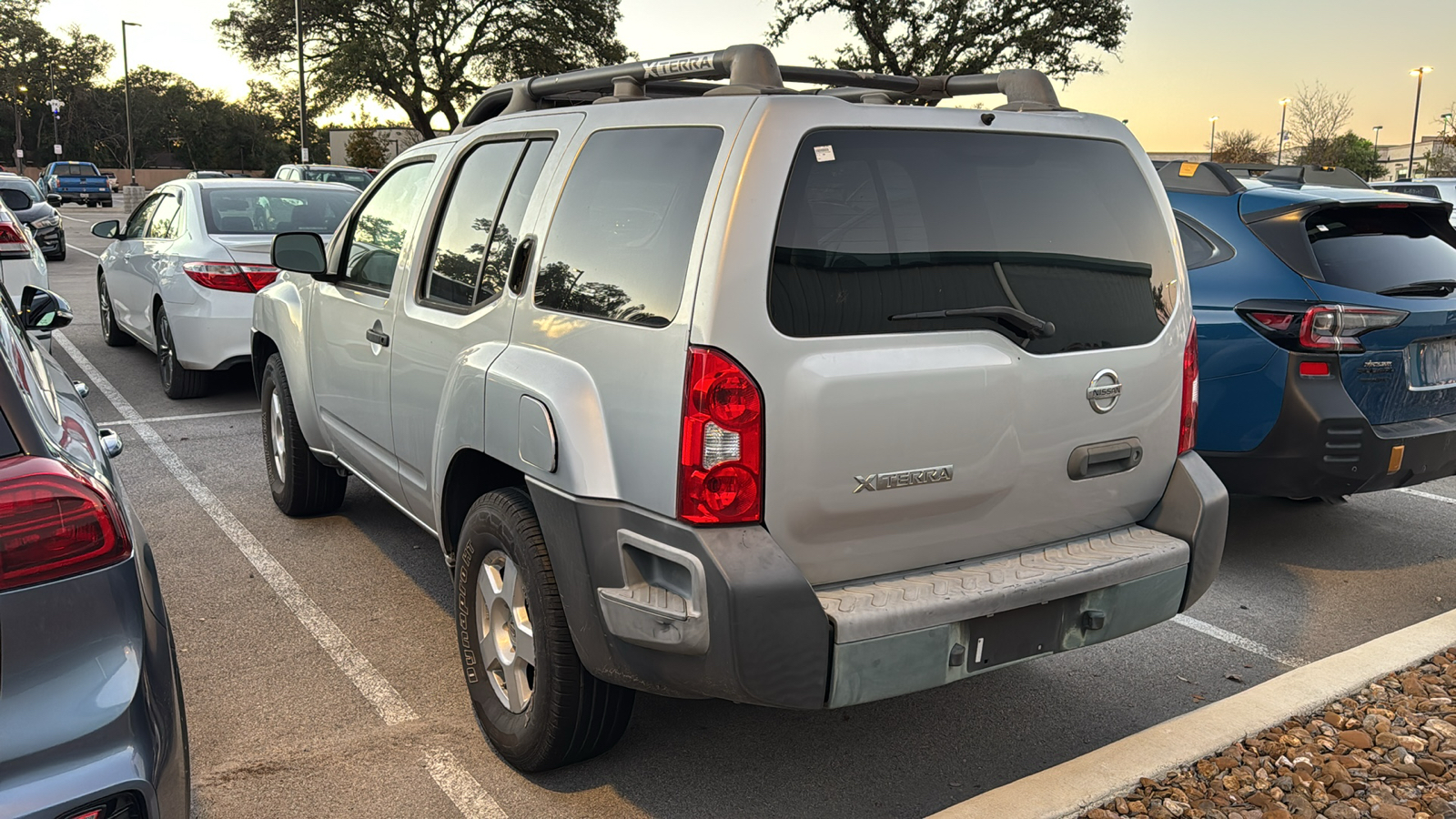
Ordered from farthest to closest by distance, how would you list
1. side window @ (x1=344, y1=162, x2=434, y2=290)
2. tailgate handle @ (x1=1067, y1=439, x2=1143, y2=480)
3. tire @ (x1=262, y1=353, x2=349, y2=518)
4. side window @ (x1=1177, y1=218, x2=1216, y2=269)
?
Result: tire @ (x1=262, y1=353, x2=349, y2=518)
side window @ (x1=1177, y1=218, x2=1216, y2=269)
side window @ (x1=344, y1=162, x2=434, y2=290)
tailgate handle @ (x1=1067, y1=439, x2=1143, y2=480)

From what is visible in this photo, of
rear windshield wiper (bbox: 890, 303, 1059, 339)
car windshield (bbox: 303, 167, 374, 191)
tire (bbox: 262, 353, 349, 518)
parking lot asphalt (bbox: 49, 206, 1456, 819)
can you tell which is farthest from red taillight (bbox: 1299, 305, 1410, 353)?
car windshield (bbox: 303, 167, 374, 191)

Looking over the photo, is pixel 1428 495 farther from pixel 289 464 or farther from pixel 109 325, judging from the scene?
pixel 109 325

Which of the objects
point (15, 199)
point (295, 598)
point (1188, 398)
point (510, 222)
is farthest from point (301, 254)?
point (15, 199)

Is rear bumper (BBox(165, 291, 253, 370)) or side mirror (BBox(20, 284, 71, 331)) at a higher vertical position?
side mirror (BBox(20, 284, 71, 331))

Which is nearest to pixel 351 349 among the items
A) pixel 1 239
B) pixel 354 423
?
pixel 354 423

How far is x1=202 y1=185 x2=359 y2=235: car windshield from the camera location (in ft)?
27.7

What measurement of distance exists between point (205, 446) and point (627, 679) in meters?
5.38

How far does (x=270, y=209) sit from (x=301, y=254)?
173 inches

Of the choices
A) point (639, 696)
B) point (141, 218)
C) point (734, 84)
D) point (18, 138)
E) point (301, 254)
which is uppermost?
point (18, 138)

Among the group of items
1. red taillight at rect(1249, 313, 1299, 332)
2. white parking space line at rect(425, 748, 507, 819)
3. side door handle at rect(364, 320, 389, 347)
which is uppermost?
red taillight at rect(1249, 313, 1299, 332)

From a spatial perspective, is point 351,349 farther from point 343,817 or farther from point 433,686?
point 343,817

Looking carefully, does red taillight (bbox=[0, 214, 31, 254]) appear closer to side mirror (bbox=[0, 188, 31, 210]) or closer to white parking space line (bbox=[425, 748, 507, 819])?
side mirror (bbox=[0, 188, 31, 210])

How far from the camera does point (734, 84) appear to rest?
296 cm

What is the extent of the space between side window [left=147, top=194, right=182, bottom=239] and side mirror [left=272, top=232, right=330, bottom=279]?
4354mm
